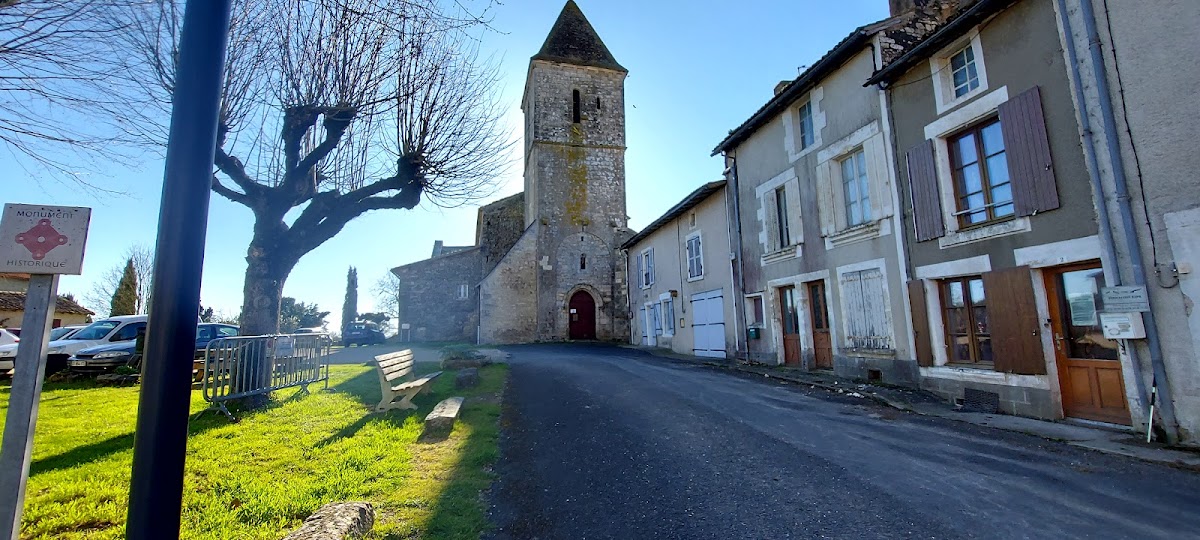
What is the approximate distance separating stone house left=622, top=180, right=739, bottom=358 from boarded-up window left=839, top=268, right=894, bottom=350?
14.1 feet

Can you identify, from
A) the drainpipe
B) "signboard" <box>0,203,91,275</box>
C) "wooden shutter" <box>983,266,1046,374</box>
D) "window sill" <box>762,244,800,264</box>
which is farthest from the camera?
"window sill" <box>762,244,800,264</box>

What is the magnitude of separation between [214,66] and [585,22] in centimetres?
3004

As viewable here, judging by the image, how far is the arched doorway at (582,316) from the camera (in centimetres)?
2517

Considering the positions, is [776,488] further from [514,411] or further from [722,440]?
[514,411]

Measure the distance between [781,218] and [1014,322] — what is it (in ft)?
19.0

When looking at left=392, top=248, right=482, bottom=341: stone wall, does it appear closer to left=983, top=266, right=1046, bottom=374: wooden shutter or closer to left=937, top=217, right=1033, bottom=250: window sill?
left=937, top=217, right=1033, bottom=250: window sill

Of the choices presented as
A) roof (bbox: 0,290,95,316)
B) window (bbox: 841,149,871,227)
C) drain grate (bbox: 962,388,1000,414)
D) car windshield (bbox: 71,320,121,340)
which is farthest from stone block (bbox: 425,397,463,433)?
roof (bbox: 0,290,95,316)

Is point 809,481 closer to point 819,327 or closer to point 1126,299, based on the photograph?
point 1126,299

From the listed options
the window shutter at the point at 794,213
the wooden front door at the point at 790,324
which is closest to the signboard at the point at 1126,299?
the window shutter at the point at 794,213

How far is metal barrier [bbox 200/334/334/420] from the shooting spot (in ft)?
20.5

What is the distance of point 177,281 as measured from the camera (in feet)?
6.31

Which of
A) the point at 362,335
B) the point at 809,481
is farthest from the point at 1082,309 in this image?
the point at 362,335

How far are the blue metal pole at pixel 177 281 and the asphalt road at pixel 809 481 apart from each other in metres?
1.94

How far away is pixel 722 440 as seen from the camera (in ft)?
17.3
